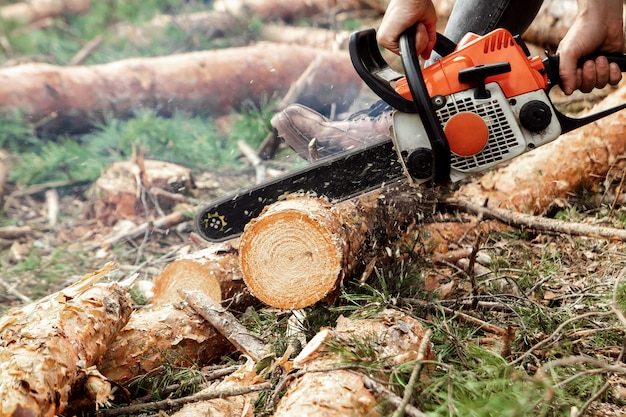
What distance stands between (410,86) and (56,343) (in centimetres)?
151

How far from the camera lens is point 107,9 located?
8070mm

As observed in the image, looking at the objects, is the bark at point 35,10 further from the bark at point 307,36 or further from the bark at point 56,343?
the bark at point 56,343

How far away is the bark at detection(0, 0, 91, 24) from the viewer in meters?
7.93

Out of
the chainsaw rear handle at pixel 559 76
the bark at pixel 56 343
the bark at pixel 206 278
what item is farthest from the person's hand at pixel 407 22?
the bark at pixel 56 343

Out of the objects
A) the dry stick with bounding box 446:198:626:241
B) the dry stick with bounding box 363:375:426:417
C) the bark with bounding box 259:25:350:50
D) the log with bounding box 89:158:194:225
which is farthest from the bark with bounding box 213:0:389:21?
the dry stick with bounding box 363:375:426:417

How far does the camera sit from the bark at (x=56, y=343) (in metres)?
1.72

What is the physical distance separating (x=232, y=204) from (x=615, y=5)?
5.79ft

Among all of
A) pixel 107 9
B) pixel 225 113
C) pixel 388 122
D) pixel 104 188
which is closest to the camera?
pixel 388 122

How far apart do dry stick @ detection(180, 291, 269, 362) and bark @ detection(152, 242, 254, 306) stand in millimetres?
178

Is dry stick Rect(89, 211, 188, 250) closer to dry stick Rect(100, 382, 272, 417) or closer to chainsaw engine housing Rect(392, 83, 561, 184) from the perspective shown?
dry stick Rect(100, 382, 272, 417)

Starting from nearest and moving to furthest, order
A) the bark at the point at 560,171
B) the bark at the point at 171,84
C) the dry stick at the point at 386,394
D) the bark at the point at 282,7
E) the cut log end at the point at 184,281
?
the dry stick at the point at 386,394 < the cut log end at the point at 184,281 < the bark at the point at 560,171 < the bark at the point at 171,84 < the bark at the point at 282,7

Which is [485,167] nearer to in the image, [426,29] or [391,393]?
[426,29]

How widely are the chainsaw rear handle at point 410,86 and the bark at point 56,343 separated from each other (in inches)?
50.3

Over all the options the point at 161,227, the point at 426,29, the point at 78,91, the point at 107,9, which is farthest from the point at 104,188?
the point at 107,9
